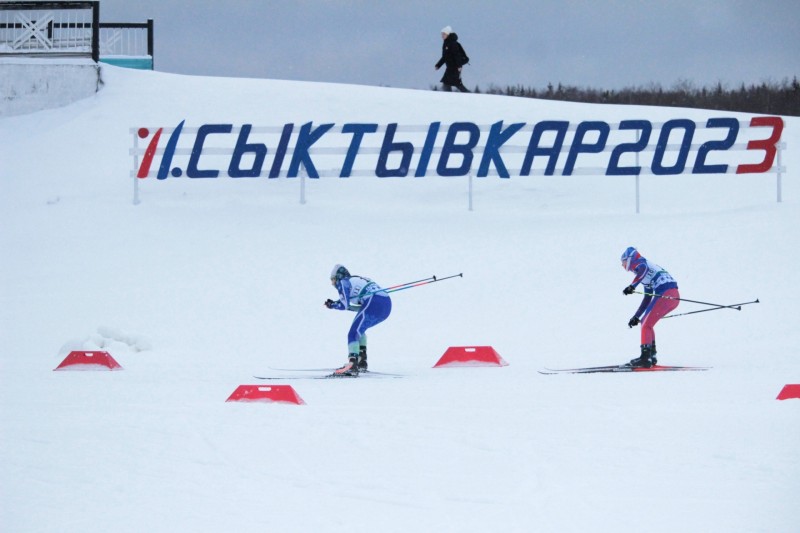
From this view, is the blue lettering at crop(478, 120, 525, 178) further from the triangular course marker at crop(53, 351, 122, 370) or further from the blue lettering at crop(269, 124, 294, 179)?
the triangular course marker at crop(53, 351, 122, 370)

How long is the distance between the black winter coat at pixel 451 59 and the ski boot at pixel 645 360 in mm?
15691

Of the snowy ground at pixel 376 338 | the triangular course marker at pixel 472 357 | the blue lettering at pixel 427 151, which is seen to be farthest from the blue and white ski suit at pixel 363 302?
the blue lettering at pixel 427 151

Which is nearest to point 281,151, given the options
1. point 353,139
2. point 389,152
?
point 353,139

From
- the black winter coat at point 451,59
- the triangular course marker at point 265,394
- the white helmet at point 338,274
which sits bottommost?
the triangular course marker at point 265,394

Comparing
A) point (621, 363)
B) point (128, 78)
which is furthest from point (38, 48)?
point (621, 363)

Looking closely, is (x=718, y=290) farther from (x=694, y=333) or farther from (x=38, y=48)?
(x=38, y=48)

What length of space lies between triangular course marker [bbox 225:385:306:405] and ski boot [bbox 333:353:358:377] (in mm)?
2212

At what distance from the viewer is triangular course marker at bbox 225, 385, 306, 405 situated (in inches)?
441

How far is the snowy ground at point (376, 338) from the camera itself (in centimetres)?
746

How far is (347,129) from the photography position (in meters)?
24.3

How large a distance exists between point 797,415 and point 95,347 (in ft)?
30.2

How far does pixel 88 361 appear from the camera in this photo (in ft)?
47.5

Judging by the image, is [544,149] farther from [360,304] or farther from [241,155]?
[360,304]

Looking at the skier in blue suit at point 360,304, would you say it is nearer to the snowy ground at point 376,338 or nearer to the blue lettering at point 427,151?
the snowy ground at point 376,338
